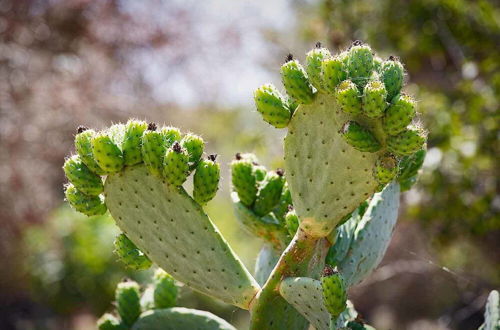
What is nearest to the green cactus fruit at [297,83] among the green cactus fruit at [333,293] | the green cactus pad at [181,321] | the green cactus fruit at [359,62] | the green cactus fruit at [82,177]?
the green cactus fruit at [359,62]

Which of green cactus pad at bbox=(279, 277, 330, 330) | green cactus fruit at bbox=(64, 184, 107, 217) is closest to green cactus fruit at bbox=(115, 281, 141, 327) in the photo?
green cactus fruit at bbox=(64, 184, 107, 217)

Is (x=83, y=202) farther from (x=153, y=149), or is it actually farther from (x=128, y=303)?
(x=128, y=303)

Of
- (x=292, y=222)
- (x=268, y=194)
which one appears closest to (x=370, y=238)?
(x=292, y=222)

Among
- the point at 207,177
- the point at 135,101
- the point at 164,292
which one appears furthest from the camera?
the point at 135,101

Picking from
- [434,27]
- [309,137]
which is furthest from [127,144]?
[434,27]

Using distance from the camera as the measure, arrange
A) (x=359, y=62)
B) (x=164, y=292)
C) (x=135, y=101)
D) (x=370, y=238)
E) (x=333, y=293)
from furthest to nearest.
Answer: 1. (x=135, y=101)
2. (x=164, y=292)
3. (x=370, y=238)
4. (x=359, y=62)
5. (x=333, y=293)

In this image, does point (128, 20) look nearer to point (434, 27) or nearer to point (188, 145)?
point (434, 27)
